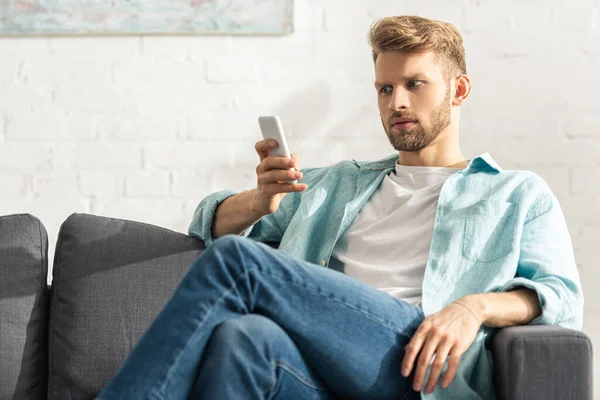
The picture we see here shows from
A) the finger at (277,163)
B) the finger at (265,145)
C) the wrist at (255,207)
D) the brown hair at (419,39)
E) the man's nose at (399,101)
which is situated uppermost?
the brown hair at (419,39)

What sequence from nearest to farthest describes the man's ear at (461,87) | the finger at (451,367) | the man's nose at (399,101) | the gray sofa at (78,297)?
the finger at (451,367) → the gray sofa at (78,297) → the man's nose at (399,101) → the man's ear at (461,87)

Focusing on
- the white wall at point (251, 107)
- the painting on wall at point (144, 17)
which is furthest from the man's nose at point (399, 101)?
the painting on wall at point (144, 17)

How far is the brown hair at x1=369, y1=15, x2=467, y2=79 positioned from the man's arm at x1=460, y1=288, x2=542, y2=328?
0.68 metres

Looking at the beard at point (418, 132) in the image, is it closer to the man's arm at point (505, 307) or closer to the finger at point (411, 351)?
the man's arm at point (505, 307)

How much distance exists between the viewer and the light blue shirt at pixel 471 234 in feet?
5.70

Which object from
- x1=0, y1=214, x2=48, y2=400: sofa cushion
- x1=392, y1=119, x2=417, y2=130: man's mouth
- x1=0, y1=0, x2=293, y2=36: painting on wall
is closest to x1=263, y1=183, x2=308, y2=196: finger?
x1=392, y1=119, x2=417, y2=130: man's mouth

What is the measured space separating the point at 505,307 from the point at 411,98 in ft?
2.09

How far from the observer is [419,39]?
2092 millimetres

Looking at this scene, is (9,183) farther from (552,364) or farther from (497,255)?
(552,364)

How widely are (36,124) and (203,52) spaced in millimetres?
576

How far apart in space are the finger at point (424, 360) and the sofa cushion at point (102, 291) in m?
0.72

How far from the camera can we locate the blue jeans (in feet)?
4.83

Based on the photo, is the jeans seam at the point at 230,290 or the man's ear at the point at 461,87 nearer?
the jeans seam at the point at 230,290

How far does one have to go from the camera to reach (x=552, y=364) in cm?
154
